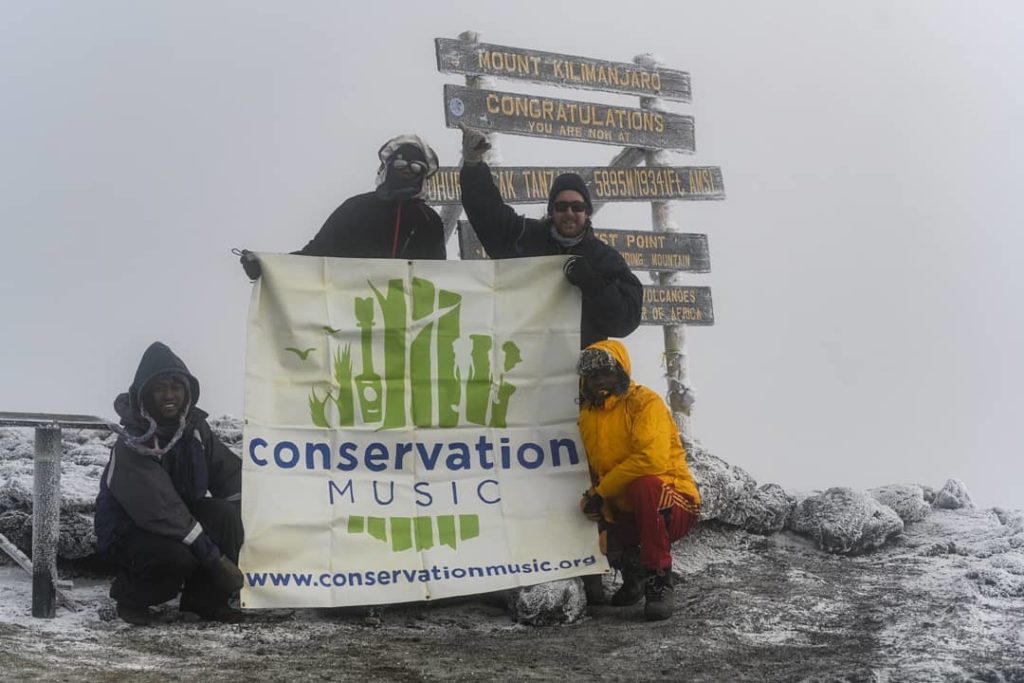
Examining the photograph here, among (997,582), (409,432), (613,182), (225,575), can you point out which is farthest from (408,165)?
(613,182)

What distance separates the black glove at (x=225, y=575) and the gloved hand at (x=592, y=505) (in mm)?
1602

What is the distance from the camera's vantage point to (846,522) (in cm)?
734

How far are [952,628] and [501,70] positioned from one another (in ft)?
18.1

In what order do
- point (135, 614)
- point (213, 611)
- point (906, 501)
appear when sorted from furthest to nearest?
point (906, 501) < point (213, 611) < point (135, 614)

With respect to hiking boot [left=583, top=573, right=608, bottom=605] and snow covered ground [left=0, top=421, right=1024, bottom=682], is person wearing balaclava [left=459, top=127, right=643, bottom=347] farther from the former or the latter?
snow covered ground [left=0, top=421, right=1024, bottom=682]

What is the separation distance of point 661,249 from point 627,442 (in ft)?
15.9

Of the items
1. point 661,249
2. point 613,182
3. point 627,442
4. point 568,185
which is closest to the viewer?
point 627,442

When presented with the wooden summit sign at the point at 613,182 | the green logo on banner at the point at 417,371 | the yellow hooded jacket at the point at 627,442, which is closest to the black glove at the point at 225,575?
the green logo on banner at the point at 417,371

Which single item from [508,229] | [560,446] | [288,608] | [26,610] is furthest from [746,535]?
[26,610]

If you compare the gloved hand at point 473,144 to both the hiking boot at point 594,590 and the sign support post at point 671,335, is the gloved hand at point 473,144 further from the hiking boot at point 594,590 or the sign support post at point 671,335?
the sign support post at point 671,335

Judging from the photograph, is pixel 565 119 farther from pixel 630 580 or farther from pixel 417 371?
pixel 630 580

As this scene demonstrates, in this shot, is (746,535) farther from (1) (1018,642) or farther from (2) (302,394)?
(2) (302,394)

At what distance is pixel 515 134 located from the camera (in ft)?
30.5

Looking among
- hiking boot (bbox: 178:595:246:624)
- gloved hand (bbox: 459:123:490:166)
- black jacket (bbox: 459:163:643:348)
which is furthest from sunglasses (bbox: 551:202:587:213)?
hiking boot (bbox: 178:595:246:624)
